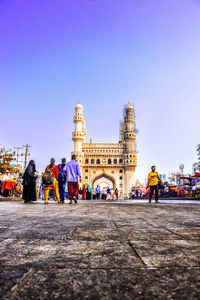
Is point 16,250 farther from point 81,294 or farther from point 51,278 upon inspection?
point 81,294

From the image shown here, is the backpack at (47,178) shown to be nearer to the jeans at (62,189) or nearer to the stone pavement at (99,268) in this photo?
the jeans at (62,189)

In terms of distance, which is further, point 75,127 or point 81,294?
point 75,127

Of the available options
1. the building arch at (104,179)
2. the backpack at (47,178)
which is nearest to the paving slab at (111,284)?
the backpack at (47,178)

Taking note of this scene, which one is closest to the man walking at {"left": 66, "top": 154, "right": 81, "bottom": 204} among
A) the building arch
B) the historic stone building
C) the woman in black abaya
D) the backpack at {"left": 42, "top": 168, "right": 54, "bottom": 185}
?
the backpack at {"left": 42, "top": 168, "right": 54, "bottom": 185}

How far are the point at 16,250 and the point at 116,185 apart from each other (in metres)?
49.8

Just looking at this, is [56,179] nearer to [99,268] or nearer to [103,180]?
[99,268]

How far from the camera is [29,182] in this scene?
8547 millimetres

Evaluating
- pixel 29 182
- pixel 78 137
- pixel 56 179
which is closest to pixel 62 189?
pixel 56 179

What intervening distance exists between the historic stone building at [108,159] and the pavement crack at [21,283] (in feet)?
160

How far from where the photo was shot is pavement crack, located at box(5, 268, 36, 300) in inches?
26.1

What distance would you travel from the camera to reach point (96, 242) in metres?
1.46

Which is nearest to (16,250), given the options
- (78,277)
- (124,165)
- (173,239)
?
(78,277)

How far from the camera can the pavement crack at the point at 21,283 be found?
26.1 inches

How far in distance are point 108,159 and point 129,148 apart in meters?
5.05
